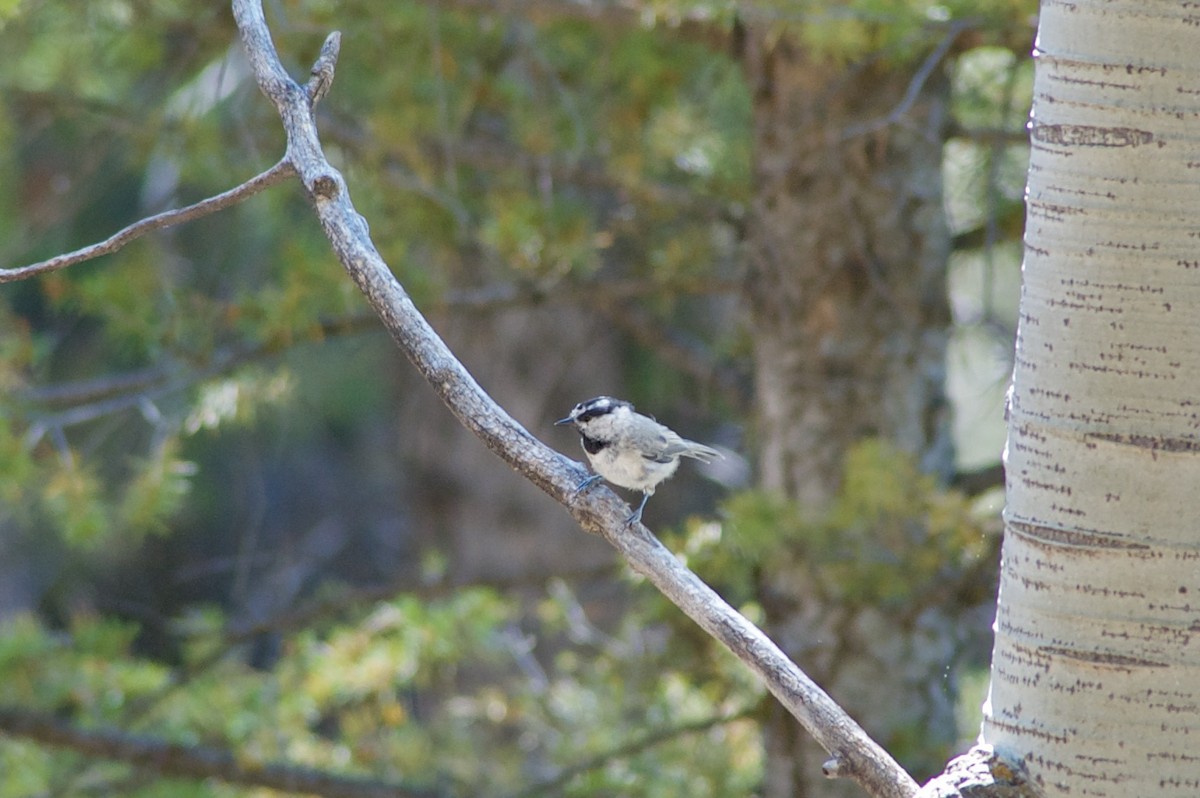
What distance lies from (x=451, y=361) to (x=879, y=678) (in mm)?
2341

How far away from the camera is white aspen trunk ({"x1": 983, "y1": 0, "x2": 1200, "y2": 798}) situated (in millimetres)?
1626

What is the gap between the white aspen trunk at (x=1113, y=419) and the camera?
163 cm

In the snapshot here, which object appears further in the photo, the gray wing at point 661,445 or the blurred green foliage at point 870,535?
the blurred green foliage at point 870,535

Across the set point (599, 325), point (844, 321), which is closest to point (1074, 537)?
point (844, 321)

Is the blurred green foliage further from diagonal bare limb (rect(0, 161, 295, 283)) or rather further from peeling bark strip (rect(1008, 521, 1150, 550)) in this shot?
diagonal bare limb (rect(0, 161, 295, 283))

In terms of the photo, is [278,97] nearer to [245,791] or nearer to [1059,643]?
[1059,643]

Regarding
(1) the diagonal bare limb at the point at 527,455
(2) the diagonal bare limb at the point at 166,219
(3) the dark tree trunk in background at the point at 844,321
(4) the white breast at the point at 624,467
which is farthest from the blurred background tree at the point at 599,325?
(2) the diagonal bare limb at the point at 166,219


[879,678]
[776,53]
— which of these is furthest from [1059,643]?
[776,53]

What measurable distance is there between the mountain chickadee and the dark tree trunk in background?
0.81 m

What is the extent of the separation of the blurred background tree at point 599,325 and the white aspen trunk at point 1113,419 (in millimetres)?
1473

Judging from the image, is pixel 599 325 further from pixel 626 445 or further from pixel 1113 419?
pixel 1113 419

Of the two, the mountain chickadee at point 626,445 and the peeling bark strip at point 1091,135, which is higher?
the peeling bark strip at point 1091,135

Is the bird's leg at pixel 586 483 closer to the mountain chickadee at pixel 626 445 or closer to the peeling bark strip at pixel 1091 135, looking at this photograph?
the peeling bark strip at pixel 1091 135

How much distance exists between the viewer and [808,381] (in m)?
3.91
